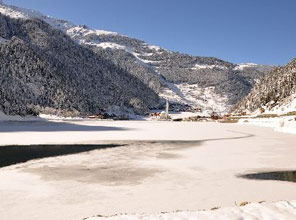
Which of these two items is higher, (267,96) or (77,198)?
(267,96)

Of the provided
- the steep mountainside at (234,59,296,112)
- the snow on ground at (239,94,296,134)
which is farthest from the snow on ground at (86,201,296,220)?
the steep mountainside at (234,59,296,112)

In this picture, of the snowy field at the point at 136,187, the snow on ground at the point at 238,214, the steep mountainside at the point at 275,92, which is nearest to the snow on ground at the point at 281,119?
the steep mountainside at the point at 275,92

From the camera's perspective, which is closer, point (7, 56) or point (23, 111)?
point (23, 111)

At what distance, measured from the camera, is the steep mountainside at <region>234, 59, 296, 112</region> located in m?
116

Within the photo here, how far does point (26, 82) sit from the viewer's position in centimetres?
16825

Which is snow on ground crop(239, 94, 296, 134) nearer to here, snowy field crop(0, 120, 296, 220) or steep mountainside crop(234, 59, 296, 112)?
steep mountainside crop(234, 59, 296, 112)

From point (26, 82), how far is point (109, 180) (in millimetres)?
162738

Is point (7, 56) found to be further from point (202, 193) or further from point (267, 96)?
point (202, 193)

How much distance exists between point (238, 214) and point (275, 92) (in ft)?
414

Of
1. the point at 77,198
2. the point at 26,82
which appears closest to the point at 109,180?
the point at 77,198

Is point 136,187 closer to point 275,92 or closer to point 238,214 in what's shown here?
point 238,214

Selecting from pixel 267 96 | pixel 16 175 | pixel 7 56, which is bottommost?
pixel 16 175

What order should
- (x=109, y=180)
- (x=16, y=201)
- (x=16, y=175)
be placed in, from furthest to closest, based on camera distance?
(x=16, y=175) < (x=109, y=180) < (x=16, y=201)

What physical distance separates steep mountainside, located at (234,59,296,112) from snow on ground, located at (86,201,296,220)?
316 feet
